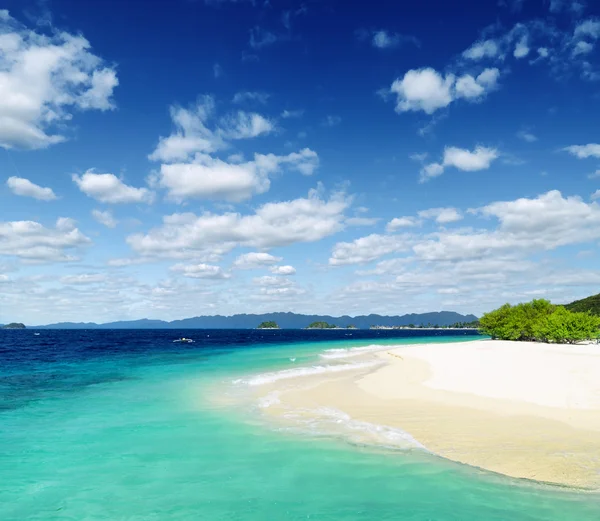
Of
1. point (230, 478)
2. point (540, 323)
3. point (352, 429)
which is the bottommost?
point (230, 478)

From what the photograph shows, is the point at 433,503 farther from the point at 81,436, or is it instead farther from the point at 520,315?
the point at 520,315

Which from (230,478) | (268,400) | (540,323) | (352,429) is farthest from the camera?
(540,323)

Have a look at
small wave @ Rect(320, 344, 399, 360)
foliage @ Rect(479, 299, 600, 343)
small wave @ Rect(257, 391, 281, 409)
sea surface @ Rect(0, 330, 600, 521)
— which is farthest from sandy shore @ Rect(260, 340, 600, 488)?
foliage @ Rect(479, 299, 600, 343)

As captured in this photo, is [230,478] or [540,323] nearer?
[230,478]

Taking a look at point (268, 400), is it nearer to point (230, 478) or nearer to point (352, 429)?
point (352, 429)

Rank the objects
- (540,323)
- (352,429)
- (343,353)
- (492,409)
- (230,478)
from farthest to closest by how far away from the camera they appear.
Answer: (540,323) < (343,353) < (492,409) < (352,429) < (230,478)

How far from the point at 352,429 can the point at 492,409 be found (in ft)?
25.9

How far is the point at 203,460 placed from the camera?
51.2ft

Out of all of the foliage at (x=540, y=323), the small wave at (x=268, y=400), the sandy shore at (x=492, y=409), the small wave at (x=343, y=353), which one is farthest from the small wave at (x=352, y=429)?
the foliage at (x=540, y=323)

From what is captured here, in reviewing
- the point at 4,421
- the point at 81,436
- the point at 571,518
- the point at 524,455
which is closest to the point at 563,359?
the point at 524,455

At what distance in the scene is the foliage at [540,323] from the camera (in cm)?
7094

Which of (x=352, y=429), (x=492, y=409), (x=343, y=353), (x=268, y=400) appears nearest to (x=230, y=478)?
(x=352, y=429)

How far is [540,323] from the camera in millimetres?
79562

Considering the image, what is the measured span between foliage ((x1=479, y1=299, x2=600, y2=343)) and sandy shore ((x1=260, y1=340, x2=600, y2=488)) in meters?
39.9
